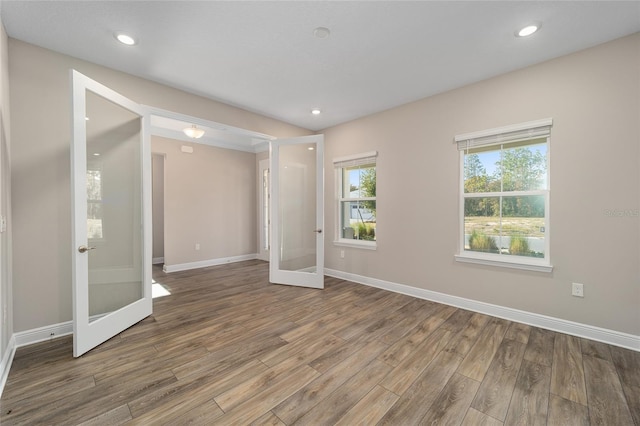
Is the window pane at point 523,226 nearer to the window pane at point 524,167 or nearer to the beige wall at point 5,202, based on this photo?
the window pane at point 524,167

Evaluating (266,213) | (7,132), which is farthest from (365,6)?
(266,213)

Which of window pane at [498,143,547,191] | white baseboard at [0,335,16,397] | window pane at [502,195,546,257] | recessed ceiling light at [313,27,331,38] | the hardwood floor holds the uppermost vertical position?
recessed ceiling light at [313,27,331,38]

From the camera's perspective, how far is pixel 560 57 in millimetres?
2600

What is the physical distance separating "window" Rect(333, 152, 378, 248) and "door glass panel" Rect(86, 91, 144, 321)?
2.96 meters

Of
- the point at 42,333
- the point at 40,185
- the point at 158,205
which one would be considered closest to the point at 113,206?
the point at 40,185

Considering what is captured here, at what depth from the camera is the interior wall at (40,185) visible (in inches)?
92.1

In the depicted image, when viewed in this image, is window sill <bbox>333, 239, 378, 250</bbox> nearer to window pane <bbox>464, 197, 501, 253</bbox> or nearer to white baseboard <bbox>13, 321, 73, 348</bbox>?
window pane <bbox>464, 197, 501, 253</bbox>

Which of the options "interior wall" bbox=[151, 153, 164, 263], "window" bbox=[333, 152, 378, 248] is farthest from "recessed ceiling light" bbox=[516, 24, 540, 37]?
"interior wall" bbox=[151, 153, 164, 263]

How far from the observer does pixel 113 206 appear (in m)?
2.62

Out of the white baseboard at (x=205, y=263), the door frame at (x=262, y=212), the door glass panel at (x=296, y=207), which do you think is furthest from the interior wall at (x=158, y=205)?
the door glass panel at (x=296, y=207)

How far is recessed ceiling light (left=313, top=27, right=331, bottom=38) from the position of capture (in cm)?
220

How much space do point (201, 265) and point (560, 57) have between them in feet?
20.5

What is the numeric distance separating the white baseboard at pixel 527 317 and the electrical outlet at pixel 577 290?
0.28 metres

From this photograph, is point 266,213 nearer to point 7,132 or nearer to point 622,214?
point 7,132
